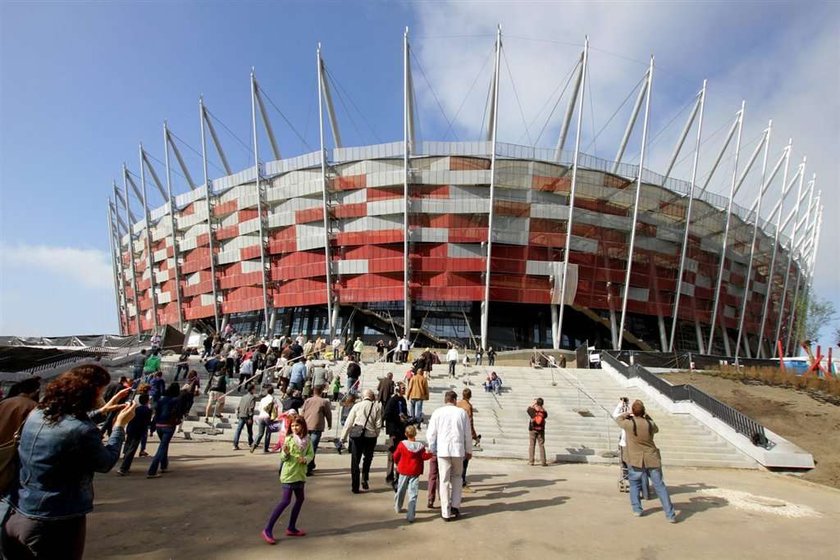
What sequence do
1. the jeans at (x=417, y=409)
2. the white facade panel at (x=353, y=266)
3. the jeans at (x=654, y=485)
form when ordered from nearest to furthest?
the jeans at (x=654, y=485) → the jeans at (x=417, y=409) → the white facade panel at (x=353, y=266)

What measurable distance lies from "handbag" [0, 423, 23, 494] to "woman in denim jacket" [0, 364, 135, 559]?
6.7 inches

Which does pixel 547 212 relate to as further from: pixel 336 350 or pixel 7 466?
pixel 7 466

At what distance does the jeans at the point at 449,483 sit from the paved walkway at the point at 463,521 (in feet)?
0.79

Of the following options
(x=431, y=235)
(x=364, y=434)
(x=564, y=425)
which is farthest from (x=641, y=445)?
(x=431, y=235)

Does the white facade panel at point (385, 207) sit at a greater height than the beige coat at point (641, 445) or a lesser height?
greater

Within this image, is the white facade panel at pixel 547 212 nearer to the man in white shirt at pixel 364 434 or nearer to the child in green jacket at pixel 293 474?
the man in white shirt at pixel 364 434

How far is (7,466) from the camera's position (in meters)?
3.38

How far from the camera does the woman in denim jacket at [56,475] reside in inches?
114

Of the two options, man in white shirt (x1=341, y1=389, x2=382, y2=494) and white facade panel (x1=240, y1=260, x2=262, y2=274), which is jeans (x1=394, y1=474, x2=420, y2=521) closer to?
man in white shirt (x1=341, y1=389, x2=382, y2=494)

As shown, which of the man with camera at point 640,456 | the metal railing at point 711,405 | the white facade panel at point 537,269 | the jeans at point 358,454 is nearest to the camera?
the man with camera at point 640,456

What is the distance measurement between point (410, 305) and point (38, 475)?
43458 millimetres

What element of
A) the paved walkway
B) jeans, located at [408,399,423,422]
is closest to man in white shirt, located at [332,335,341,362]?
jeans, located at [408,399,423,422]

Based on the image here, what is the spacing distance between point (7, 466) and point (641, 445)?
26.5ft

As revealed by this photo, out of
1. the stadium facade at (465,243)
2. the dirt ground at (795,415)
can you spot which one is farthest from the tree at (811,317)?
the dirt ground at (795,415)
